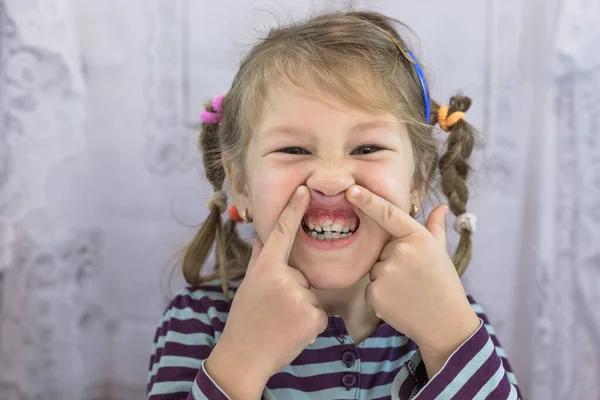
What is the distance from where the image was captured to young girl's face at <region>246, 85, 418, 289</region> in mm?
780

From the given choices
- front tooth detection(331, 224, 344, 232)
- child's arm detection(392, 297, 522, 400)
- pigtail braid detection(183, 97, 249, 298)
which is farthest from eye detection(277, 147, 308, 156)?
child's arm detection(392, 297, 522, 400)

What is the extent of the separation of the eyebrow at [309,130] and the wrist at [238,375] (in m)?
0.29

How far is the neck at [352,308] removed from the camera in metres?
0.94

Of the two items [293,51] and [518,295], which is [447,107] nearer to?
[293,51]

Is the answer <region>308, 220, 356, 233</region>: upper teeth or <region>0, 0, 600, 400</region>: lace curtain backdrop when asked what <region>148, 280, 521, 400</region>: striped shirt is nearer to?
<region>308, 220, 356, 233</region>: upper teeth

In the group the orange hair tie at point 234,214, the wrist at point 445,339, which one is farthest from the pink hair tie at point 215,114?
the wrist at point 445,339

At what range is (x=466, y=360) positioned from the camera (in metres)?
0.76

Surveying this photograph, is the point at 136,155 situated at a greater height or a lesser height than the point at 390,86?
lesser

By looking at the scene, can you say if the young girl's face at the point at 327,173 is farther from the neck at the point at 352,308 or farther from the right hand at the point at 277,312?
the neck at the point at 352,308

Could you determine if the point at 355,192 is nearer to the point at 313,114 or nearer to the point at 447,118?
the point at 313,114

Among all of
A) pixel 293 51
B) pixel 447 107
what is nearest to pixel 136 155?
pixel 293 51

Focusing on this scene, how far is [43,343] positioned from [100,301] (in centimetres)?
15

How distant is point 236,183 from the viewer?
946mm

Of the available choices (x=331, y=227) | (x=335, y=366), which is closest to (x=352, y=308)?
(x=335, y=366)
